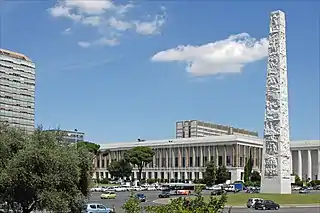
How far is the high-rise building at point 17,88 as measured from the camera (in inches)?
5133

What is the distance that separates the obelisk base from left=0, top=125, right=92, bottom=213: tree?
47.5 meters

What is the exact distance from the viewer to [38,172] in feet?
85.7

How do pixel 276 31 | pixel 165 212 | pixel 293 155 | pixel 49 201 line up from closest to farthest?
1. pixel 165 212
2. pixel 49 201
3. pixel 276 31
4. pixel 293 155

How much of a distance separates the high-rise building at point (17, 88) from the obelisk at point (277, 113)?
2814 inches

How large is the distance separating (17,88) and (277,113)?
3263 inches

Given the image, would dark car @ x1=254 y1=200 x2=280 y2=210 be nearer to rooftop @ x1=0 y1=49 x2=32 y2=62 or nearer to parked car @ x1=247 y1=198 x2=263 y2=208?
parked car @ x1=247 y1=198 x2=263 y2=208

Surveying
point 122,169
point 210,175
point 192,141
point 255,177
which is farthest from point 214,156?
point 255,177

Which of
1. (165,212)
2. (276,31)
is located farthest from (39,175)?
(276,31)

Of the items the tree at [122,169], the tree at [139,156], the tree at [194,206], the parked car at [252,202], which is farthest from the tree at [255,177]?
the tree at [194,206]

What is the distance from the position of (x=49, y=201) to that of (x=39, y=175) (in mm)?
1349

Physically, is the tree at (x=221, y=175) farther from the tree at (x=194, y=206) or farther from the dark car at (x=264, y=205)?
the tree at (x=194, y=206)

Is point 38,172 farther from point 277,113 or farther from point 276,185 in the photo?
point 276,185

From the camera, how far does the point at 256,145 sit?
176 m

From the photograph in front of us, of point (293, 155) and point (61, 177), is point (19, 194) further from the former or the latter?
point (293, 155)
